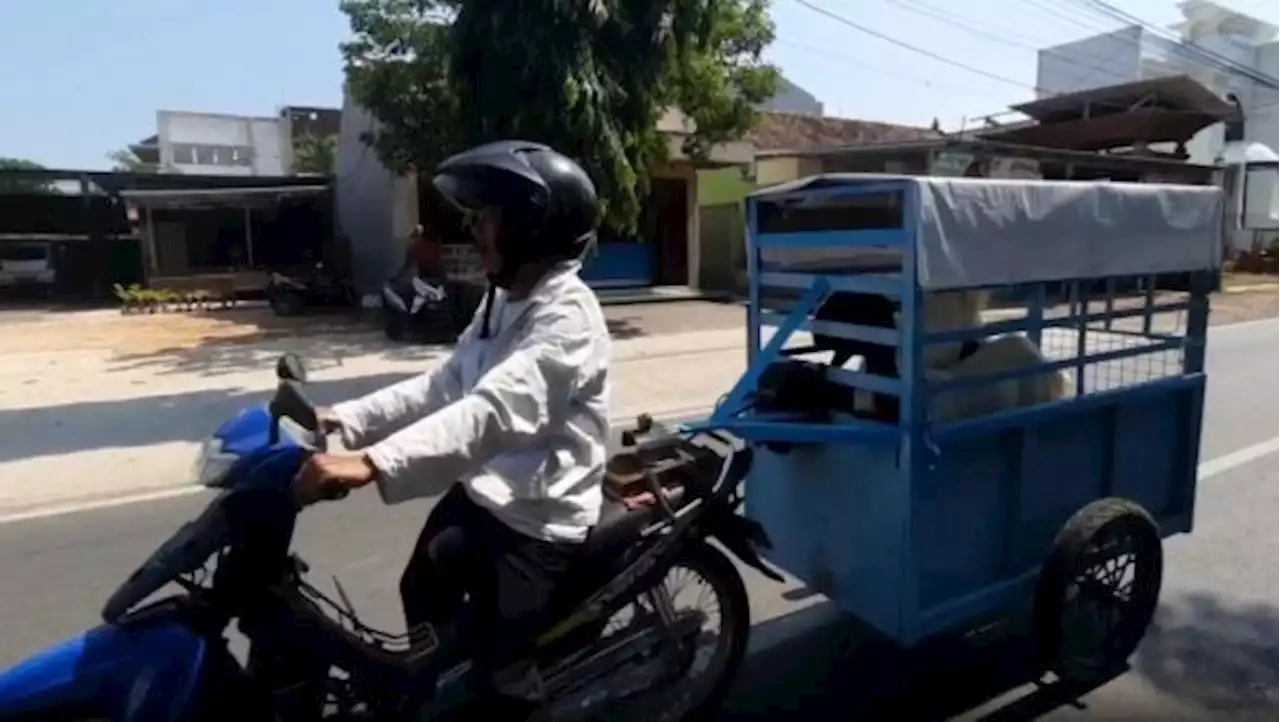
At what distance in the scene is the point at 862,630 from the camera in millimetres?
3463

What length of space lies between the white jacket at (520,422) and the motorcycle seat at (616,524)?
7cm

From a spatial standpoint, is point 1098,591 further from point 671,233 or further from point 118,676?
point 671,233

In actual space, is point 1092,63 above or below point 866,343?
above

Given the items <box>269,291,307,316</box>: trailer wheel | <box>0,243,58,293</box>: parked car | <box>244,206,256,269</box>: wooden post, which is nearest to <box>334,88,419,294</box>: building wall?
<box>269,291,307,316</box>: trailer wheel

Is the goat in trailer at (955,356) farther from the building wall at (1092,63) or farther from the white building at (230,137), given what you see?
the white building at (230,137)

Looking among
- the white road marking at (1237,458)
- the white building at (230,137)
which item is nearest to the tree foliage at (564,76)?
the white road marking at (1237,458)

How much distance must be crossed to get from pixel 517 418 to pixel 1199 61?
38.9 metres

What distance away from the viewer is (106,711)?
192 centimetres

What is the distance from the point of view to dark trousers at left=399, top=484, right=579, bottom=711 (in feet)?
7.55

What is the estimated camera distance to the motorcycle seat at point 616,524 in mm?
2469

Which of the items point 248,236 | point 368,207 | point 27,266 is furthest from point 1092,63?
point 27,266

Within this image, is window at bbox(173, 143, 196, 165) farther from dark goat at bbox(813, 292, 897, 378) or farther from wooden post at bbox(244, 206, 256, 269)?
dark goat at bbox(813, 292, 897, 378)

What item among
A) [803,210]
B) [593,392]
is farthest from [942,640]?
[593,392]

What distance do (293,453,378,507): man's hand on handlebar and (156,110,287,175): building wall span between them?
41.9 metres
